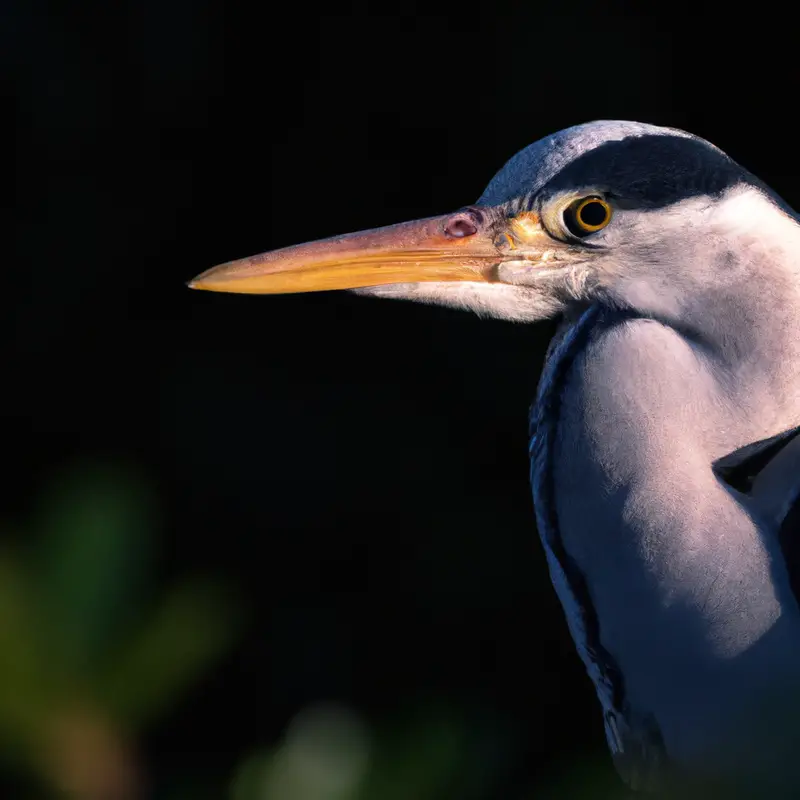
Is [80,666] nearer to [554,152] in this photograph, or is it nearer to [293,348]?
[554,152]

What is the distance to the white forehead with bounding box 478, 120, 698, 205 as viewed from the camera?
4.16 ft

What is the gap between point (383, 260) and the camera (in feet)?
4.54

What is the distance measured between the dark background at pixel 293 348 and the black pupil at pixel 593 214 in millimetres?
1422

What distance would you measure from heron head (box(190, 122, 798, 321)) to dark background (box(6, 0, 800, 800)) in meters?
1.34

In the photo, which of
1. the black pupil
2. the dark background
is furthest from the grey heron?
the dark background

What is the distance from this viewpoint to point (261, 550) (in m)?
2.84

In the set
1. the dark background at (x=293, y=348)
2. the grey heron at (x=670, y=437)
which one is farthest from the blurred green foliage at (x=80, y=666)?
the dark background at (x=293, y=348)

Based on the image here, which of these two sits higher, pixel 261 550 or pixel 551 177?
pixel 551 177

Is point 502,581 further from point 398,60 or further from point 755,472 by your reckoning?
point 755,472

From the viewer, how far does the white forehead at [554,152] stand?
1.27 meters

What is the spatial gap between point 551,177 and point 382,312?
165cm

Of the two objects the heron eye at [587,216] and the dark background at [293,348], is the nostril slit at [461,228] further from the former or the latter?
the dark background at [293,348]

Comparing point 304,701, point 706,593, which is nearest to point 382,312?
point 304,701

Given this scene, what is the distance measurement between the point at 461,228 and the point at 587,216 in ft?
0.52
